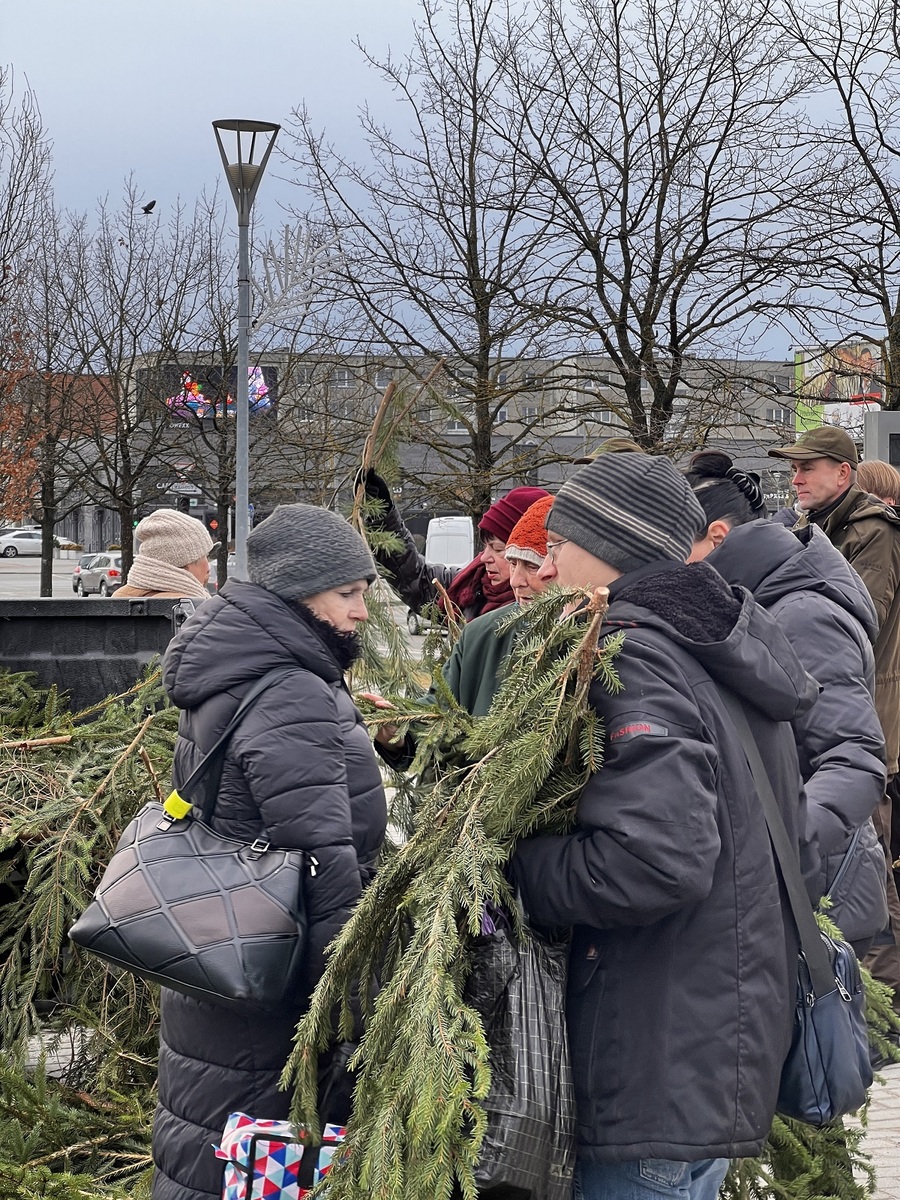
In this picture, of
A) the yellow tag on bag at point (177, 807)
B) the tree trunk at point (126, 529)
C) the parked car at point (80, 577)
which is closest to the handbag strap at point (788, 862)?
the yellow tag on bag at point (177, 807)

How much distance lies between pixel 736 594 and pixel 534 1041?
845mm

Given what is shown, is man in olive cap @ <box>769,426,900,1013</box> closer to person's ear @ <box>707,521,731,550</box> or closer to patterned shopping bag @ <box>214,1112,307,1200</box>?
person's ear @ <box>707,521,731,550</box>

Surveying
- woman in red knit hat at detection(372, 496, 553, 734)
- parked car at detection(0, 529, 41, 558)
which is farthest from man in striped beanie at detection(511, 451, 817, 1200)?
parked car at detection(0, 529, 41, 558)

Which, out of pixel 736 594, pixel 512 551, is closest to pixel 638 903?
pixel 736 594

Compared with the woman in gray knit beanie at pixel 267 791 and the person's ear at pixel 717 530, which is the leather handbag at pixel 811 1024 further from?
the person's ear at pixel 717 530

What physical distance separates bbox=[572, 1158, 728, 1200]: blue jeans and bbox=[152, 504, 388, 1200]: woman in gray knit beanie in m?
0.64

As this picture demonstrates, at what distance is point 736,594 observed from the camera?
2336 mm

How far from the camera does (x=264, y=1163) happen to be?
2.54 metres

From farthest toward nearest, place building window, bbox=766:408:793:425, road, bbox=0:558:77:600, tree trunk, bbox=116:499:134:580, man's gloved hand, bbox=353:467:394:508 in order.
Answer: road, bbox=0:558:77:600 < tree trunk, bbox=116:499:134:580 < building window, bbox=766:408:793:425 < man's gloved hand, bbox=353:467:394:508

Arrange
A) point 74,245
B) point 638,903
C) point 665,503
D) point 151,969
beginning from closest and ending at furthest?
point 638,903
point 665,503
point 151,969
point 74,245

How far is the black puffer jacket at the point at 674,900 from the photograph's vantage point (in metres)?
2.03

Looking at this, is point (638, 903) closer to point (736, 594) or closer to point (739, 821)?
point (739, 821)

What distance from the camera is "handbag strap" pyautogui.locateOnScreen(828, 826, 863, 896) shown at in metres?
3.03

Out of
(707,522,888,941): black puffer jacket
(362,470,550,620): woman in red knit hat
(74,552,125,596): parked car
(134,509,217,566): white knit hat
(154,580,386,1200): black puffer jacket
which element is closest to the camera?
(154,580,386,1200): black puffer jacket
